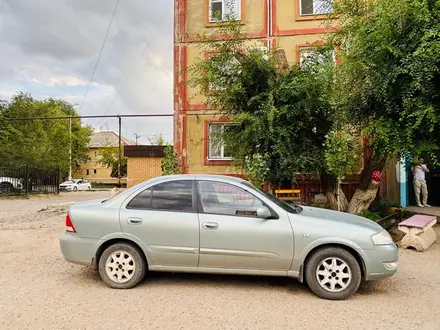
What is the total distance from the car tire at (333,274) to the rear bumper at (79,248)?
9.58 feet

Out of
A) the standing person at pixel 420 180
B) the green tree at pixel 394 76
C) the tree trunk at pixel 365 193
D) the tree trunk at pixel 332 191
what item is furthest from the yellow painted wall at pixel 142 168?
the standing person at pixel 420 180

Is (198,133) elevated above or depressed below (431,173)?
above

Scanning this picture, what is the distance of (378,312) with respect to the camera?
13.2 feet

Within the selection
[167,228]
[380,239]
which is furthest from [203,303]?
[380,239]

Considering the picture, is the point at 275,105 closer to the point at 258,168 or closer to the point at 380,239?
the point at 258,168

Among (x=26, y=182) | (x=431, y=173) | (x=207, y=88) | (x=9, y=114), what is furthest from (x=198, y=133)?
(x=9, y=114)

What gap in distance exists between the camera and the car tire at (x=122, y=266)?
4.75m

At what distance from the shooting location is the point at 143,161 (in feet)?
55.2

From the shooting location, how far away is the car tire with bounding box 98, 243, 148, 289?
4.75m

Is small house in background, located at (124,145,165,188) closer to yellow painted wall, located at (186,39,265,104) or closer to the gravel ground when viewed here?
yellow painted wall, located at (186,39,265,104)

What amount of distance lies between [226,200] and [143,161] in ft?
41.4

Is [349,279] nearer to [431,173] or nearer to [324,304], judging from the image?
[324,304]

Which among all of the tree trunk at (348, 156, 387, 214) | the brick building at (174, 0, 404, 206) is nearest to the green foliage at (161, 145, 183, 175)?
the brick building at (174, 0, 404, 206)

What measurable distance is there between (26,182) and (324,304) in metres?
23.0
